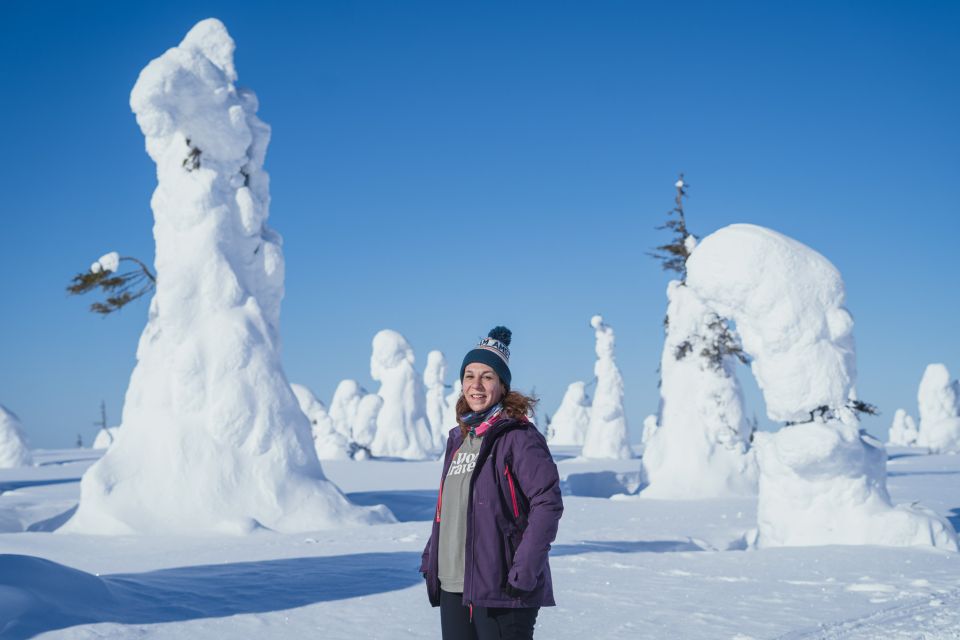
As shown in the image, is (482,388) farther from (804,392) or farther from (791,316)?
(804,392)

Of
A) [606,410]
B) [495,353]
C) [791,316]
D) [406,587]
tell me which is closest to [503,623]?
[495,353]

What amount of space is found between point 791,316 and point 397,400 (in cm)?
2562

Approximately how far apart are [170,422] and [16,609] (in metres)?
6.86

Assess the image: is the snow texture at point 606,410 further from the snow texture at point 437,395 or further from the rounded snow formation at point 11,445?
the rounded snow formation at point 11,445

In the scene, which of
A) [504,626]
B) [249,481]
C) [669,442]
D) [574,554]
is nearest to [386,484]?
[669,442]

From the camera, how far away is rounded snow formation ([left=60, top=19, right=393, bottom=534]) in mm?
11203

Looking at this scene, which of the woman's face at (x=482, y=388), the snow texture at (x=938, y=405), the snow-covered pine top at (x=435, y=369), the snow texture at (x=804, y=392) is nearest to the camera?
the woman's face at (x=482, y=388)

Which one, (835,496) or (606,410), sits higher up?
(606,410)

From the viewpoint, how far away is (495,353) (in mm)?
3428

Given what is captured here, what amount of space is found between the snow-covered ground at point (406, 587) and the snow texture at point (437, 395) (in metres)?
33.1

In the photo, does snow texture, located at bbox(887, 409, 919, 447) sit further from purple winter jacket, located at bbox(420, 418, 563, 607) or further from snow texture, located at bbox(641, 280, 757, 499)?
purple winter jacket, located at bbox(420, 418, 563, 607)

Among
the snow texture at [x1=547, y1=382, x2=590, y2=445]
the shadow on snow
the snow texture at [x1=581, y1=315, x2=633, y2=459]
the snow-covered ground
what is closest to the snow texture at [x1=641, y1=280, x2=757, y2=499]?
the snow-covered ground

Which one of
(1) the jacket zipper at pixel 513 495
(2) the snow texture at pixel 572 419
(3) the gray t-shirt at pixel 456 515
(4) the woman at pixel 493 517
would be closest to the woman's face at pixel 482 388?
(4) the woman at pixel 493 517

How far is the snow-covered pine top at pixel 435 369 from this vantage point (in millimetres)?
44500
